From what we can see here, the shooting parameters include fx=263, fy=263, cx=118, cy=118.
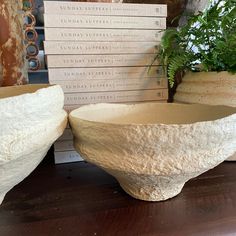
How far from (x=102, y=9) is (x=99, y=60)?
93mm

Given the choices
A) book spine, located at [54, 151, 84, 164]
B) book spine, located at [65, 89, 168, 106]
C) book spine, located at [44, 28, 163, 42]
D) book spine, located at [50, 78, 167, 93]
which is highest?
book spine, located at [44, 28, 163, 42]

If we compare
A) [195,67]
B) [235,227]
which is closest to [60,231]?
[235,227]

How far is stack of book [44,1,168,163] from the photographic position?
48 cm

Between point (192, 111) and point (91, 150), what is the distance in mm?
209

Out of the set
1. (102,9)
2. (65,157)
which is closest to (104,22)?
(102,9)

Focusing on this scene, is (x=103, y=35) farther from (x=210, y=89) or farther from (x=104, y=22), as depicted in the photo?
(x=210, y=89)

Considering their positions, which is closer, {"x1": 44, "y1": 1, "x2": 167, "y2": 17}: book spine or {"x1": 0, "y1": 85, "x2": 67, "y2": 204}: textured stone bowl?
{"x1": 0, "y1": 85, "x2": 67, "y2": 204}: textured stone bowl

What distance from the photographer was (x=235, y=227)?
0.32m

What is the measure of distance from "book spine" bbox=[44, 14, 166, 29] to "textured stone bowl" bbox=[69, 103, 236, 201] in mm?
203

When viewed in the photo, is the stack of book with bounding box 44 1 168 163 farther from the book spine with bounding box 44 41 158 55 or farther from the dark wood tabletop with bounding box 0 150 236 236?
the dark wood tabletop with bounding box 0 150 236 236

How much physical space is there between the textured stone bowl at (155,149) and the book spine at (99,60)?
0.51ft

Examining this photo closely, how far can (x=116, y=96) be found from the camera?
1.71 ft

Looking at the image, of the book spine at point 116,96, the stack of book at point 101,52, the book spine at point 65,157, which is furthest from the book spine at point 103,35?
the book spine at point 65,157

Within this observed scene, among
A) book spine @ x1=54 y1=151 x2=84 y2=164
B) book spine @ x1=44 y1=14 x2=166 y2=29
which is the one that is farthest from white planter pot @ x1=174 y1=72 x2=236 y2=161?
book spine @ x1=54 y1=151 x2=84 y2=164
